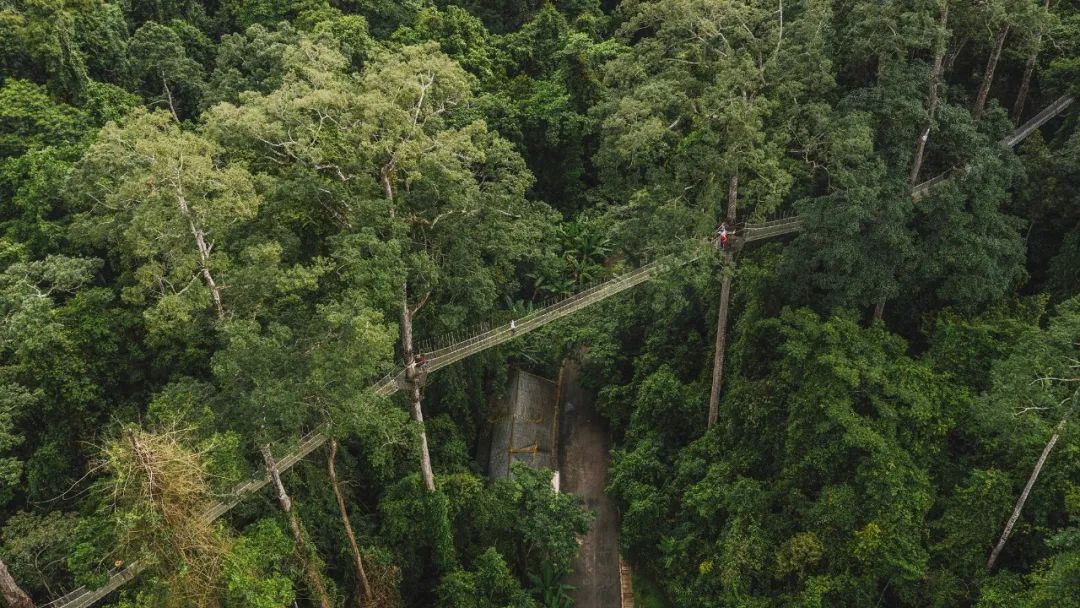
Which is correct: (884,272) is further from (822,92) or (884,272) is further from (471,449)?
(471,449)

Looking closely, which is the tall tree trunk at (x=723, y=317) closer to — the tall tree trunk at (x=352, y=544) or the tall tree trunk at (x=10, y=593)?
the tall tree trunk at (x=352, y=544)

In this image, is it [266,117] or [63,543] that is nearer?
[63,543]

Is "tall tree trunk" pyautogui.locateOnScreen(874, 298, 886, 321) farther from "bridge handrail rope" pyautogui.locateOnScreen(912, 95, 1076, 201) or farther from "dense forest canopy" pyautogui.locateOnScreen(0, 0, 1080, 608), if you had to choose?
"bridge handrail rope" pyautogui.locateOnScreen(912, 95, 1076, 201)

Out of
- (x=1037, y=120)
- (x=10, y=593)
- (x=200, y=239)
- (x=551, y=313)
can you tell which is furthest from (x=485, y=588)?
(x=1037, y=120)

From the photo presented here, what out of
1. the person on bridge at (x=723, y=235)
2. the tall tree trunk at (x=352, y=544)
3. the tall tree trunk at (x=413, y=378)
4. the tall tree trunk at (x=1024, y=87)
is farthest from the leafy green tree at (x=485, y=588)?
the tall tree trunk at (x=1024, y=87)

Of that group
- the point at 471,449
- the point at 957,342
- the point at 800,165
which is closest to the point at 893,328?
the point at 957,342

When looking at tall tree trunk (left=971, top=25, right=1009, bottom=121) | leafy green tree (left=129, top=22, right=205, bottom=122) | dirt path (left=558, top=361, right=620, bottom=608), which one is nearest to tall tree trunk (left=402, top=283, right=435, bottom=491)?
dirt path (left=558, top=361, right=620, bottom=608)

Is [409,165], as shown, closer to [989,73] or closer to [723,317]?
[723,317]
